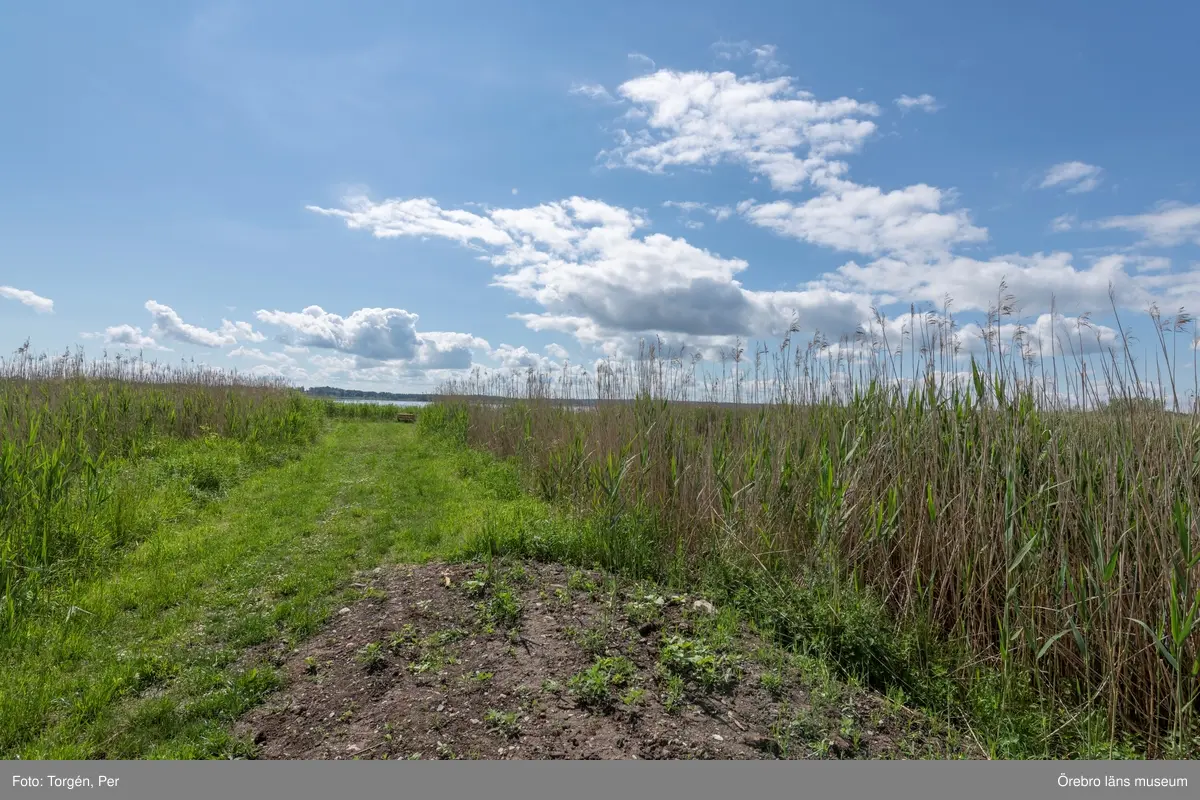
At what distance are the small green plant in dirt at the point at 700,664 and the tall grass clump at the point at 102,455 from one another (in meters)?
4.37

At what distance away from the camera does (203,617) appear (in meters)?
4.66

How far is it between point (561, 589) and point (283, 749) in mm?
2021

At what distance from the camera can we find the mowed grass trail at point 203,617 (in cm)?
320

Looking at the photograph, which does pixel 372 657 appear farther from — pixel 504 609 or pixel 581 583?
pixel 581 583

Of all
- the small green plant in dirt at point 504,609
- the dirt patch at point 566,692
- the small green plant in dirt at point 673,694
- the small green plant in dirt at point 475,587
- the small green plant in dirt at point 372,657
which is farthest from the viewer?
the small green plant in dirt at point 475,587

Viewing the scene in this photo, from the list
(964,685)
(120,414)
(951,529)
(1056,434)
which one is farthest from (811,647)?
(120,414)

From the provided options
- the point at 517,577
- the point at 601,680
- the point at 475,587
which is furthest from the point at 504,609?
the point at 601,680

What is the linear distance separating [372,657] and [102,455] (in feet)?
19.8

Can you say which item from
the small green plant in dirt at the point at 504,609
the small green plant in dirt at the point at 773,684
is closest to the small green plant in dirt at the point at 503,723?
the small green plant in dirt at the point at 504,609

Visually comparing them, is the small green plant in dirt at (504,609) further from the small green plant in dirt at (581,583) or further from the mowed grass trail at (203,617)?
the mowed grass trail at (203,617)

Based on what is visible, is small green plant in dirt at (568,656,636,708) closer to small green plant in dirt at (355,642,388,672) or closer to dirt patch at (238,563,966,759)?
dirt patch at (238,563,966,759)

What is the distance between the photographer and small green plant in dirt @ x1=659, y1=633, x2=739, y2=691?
3.34 meters

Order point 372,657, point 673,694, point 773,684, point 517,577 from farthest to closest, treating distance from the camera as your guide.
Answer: point 517,577 < point 372,657 < point 773,684 < point 673,694

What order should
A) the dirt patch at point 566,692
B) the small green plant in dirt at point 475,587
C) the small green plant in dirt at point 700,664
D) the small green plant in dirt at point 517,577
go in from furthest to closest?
1. the small green plant in dirt at point 517,577
2. the small green plant in dirt at point 475,587
3. the small green plant in dirt at point 700,664
4. the dirt patch at point 566,692
